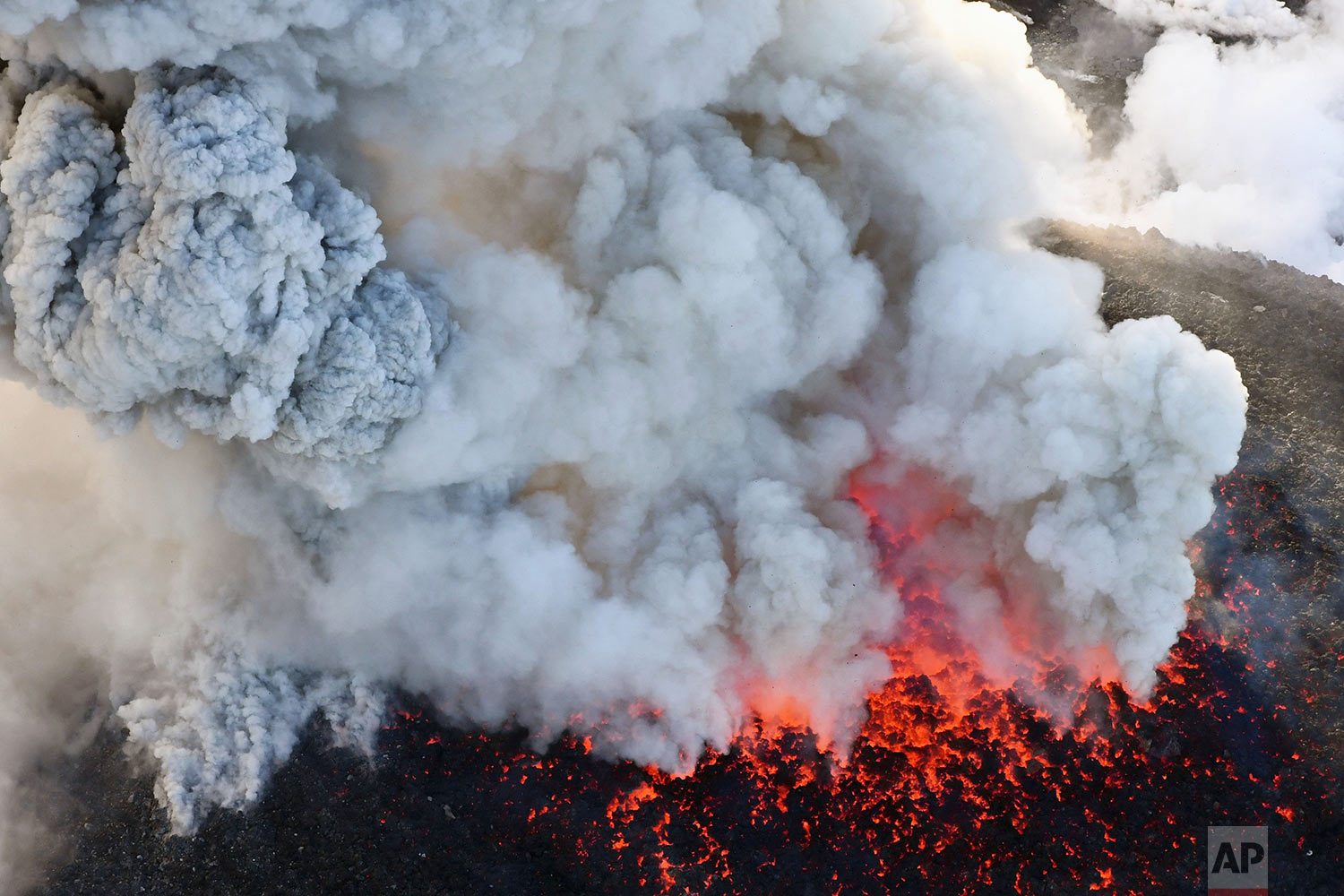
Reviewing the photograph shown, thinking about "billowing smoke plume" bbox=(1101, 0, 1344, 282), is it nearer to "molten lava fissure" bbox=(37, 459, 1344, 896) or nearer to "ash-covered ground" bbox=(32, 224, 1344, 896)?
"ash-covered ground" bbox=(32, 224, 1344, 896)

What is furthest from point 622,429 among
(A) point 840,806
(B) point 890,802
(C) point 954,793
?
(C) point 954,793

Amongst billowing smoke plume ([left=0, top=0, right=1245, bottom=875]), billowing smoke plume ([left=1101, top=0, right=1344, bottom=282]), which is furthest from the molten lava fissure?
billowing smoke plume ([left=1101, top=0, right=1344, bottom=282])

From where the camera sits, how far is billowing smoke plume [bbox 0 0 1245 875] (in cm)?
1714

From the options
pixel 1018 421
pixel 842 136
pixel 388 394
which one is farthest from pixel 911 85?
pixel 388 394

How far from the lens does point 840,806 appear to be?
17969 millimetres

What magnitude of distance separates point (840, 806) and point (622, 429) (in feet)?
22.7

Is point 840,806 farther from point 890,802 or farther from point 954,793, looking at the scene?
point 954,793

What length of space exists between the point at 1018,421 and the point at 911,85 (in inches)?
→ 237

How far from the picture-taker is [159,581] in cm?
1955

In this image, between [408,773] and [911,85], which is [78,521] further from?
[911,85]

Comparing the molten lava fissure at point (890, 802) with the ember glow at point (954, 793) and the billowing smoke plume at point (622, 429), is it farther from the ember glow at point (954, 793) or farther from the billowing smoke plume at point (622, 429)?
the billowing smoke plume at point (622, 429)

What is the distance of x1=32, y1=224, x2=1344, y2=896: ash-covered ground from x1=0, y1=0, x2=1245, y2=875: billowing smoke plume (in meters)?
0.77

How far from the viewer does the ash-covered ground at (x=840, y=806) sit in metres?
17.2

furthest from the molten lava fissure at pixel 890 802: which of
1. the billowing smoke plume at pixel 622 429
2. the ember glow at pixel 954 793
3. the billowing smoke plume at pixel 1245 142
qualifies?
the billowing smoke plume at pixel 1245 142
